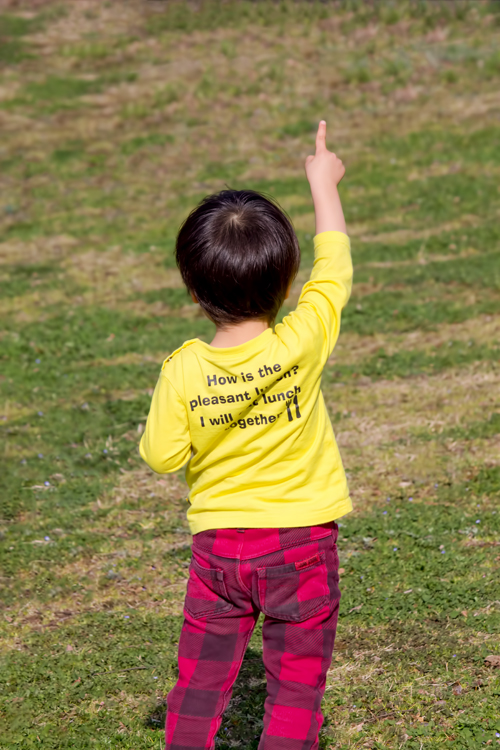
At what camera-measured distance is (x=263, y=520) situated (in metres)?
2.79

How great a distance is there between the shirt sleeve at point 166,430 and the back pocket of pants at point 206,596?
1.20ft

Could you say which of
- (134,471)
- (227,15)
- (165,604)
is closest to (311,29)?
(227,15)

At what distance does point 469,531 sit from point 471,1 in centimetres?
A: 1881

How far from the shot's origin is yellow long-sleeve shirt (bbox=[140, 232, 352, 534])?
110 inches

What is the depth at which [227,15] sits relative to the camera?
22.3 metres

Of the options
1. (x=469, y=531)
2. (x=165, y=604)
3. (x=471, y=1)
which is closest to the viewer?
(x=165, y=604)

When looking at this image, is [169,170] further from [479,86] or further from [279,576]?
[279,576]

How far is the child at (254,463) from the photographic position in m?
2.78

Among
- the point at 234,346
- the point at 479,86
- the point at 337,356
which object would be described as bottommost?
the point at 337,356

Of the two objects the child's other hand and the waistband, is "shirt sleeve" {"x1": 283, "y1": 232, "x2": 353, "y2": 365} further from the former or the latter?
the waistband

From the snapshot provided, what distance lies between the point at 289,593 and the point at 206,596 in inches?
11.5

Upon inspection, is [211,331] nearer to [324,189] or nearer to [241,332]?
[324,189]

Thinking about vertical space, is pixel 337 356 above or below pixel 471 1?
below

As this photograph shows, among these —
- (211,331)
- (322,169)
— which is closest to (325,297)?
(322,169)
